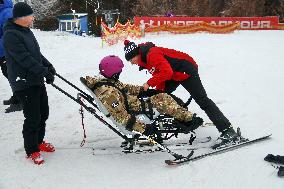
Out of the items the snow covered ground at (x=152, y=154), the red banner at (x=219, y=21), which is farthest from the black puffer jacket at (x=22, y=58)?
the red banner at (x=219, y=21)

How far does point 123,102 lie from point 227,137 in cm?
140

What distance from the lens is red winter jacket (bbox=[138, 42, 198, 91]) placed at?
501 cm

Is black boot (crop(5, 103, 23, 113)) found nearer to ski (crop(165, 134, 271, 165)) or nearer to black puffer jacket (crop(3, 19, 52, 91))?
black puffer jacket (crop(3, 19, 52, 91))

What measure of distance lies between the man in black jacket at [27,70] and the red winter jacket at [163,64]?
3.95 feet

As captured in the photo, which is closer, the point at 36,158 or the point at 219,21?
the point at 36,158

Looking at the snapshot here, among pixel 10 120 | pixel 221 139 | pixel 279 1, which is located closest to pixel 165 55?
pixel 221 139

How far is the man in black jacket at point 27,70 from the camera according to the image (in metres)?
4.67

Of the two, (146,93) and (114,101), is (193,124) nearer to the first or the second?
(146,93)

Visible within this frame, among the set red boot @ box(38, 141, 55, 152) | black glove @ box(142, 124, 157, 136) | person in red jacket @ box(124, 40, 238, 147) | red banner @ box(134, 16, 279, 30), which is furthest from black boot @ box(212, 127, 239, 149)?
red banner @ box(134, 16, 279, 30)

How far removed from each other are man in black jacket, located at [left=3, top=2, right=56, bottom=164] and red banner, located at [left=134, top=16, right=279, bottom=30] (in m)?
18.8

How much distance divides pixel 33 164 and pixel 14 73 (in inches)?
45.3

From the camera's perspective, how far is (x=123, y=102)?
16.3 feet

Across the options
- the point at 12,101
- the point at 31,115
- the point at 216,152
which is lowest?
the point at 216,152

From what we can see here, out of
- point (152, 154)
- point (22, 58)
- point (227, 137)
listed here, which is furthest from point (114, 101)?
point (227, 137)
